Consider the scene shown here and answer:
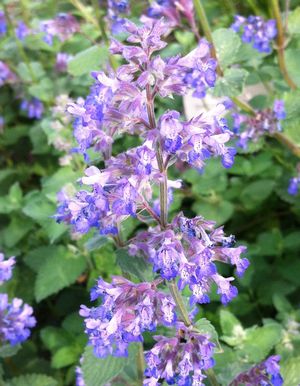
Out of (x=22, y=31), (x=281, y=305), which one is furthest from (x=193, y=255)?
(x=22, y=31)

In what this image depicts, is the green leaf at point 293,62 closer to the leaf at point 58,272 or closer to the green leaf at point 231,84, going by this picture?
the green leaf at point 231,84

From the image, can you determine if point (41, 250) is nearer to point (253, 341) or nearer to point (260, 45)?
point (253, 341)

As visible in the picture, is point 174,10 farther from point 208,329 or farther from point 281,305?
point 208,329

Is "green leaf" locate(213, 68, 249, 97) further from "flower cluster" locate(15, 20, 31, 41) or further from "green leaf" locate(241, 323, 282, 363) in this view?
"flower cluster" locate(15, 20, 31, 41)

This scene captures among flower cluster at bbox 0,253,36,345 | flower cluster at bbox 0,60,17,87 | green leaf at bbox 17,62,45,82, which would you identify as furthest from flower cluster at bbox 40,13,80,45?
flower cluster at bbox 0,253,36,345

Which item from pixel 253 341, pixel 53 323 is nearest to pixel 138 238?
pixel 253 341

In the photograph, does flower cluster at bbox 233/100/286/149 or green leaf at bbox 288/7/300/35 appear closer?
flower cluster at bbox 233/100/286/149
